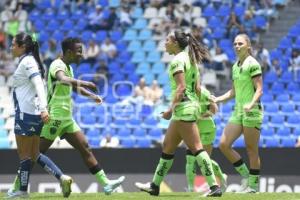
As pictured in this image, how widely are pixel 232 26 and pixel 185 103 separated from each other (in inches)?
452

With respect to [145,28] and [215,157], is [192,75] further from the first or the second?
[145,28]

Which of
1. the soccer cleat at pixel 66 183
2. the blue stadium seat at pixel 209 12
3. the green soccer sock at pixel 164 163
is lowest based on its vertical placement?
the soccer cleat at pixel 66 183

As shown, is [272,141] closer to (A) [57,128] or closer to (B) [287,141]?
(B) [287,141]

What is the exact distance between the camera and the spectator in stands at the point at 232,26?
22.1 m

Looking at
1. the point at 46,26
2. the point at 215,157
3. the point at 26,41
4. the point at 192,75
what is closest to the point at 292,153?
the point at 215,157

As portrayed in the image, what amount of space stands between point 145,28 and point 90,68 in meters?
2.15

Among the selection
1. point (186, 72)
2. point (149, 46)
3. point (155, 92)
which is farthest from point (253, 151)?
point (149, 46)

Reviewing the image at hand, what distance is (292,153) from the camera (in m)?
15.6

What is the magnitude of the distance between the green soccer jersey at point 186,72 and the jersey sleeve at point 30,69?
1.67 metres

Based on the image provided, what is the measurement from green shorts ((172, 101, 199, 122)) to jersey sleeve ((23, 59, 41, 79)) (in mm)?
1795

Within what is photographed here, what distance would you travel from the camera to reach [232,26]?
2212 cm

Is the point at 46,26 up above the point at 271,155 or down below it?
above

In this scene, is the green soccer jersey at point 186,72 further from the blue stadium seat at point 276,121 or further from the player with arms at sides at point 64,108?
the blue stadium seat at point 276,121

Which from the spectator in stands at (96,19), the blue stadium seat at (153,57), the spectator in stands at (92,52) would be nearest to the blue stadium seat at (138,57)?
the blue stadium seat at (153,57)
